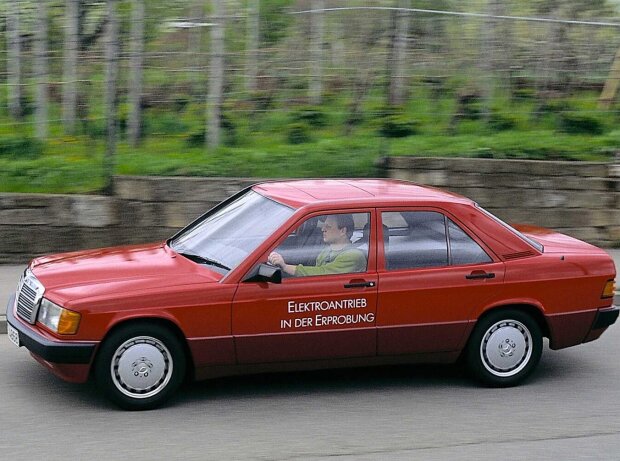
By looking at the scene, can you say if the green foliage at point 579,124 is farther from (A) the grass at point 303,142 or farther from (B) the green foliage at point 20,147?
(B) the green foliage at point 20,147

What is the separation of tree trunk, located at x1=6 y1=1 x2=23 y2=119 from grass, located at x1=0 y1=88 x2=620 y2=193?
0.63 feet

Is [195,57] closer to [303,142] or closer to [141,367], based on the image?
[303,142]

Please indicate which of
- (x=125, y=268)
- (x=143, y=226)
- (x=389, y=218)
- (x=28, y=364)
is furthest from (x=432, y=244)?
(x=143, y=226)

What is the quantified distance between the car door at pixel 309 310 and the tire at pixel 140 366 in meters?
0.42

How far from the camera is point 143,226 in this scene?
36.5 ft

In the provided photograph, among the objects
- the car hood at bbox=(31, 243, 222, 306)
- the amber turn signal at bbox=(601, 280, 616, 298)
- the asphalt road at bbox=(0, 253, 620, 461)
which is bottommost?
the asphalt road at bbox=(0, 253, 620, 461)

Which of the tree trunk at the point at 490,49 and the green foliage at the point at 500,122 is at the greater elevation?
the tree trunk at the point at 490,49

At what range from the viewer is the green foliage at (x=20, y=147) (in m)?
11.8

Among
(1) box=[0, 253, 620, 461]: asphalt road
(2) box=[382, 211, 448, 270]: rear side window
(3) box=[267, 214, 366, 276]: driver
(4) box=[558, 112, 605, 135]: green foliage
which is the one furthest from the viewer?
(4) box=[558, 112, 605, 135]: green foliage

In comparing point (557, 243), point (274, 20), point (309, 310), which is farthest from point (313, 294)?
point (274, 20)

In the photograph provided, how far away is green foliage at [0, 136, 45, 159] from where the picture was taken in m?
11.8

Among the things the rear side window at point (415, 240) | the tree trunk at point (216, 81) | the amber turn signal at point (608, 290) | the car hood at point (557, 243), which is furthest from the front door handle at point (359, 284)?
the tree trunk at point (216, 81)

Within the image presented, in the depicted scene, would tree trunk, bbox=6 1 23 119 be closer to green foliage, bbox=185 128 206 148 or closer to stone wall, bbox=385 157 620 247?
green foliage, bbox=185 128 206 148

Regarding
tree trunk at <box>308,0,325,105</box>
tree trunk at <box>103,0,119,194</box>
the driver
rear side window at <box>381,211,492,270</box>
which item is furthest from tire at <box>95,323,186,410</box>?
tree trunk at <box>308,0,325,105</box>
